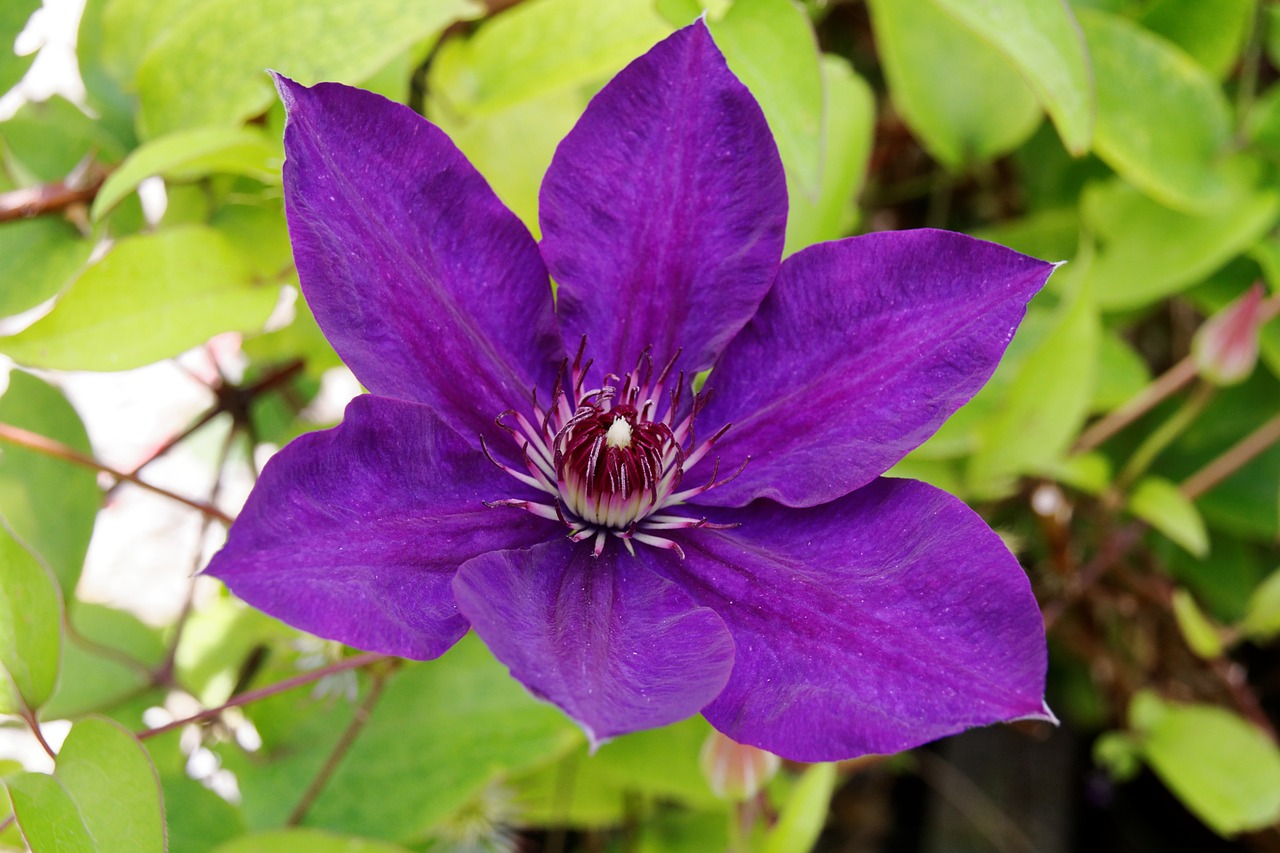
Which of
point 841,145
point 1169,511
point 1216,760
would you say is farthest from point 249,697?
point 1216,760

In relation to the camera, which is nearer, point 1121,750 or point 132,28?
point 132,28

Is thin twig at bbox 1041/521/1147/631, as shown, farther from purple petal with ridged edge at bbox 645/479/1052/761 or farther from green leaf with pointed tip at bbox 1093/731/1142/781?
purple petal with ridged edge at bbox 645/479/1052/761

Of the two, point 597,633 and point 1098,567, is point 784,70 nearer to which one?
point 597,633

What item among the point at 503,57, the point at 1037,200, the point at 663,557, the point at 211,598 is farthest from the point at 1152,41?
the point at 211,598

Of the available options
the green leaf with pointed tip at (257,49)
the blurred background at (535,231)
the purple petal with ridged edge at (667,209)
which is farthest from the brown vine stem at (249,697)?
the green leaf with pointed tip at (257,49)

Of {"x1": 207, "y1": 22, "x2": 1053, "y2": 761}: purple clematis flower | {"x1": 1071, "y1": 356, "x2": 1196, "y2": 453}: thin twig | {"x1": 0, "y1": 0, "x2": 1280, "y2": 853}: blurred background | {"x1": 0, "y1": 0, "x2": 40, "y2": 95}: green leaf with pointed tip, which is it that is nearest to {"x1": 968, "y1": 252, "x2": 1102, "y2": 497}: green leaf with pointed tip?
{"x1": 0, "y1": 0, "x2": 1280, "y2": 853}: blurred background

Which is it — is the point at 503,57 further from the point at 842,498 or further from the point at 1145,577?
the point at 1145,577

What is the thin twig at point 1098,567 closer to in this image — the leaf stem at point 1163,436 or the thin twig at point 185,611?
the leaf stem at point 1163,436
